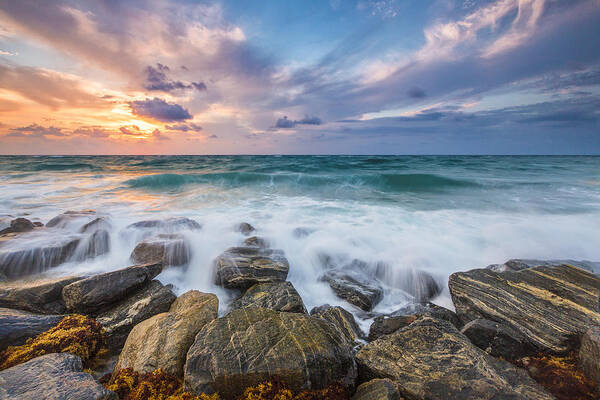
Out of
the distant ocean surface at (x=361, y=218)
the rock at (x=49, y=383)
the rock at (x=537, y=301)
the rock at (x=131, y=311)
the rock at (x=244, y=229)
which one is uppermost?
the rock at (x=49, y=383)

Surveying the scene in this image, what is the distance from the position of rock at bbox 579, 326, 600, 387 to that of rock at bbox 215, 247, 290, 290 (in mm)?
4444

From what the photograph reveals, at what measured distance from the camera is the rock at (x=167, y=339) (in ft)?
9.62

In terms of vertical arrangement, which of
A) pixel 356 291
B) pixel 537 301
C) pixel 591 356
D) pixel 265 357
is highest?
pixel 265 357

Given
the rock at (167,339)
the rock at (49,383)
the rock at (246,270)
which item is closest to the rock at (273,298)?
the rock at (246,270)

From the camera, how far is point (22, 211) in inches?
462

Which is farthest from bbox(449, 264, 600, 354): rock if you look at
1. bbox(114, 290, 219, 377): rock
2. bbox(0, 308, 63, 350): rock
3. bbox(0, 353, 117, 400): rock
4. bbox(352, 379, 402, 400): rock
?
bbox(0, 308, 63, 350): rock

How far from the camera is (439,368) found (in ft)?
8.98

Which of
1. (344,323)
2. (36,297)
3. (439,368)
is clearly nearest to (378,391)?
(439,368)

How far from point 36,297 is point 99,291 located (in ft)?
3.99

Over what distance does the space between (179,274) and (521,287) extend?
6896 millimetres

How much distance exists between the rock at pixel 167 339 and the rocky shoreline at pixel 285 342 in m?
0.02

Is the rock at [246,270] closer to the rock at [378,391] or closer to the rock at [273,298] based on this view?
the rock at [273,298]

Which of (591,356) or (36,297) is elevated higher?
(591,356)

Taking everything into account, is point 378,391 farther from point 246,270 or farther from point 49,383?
point 246,270
